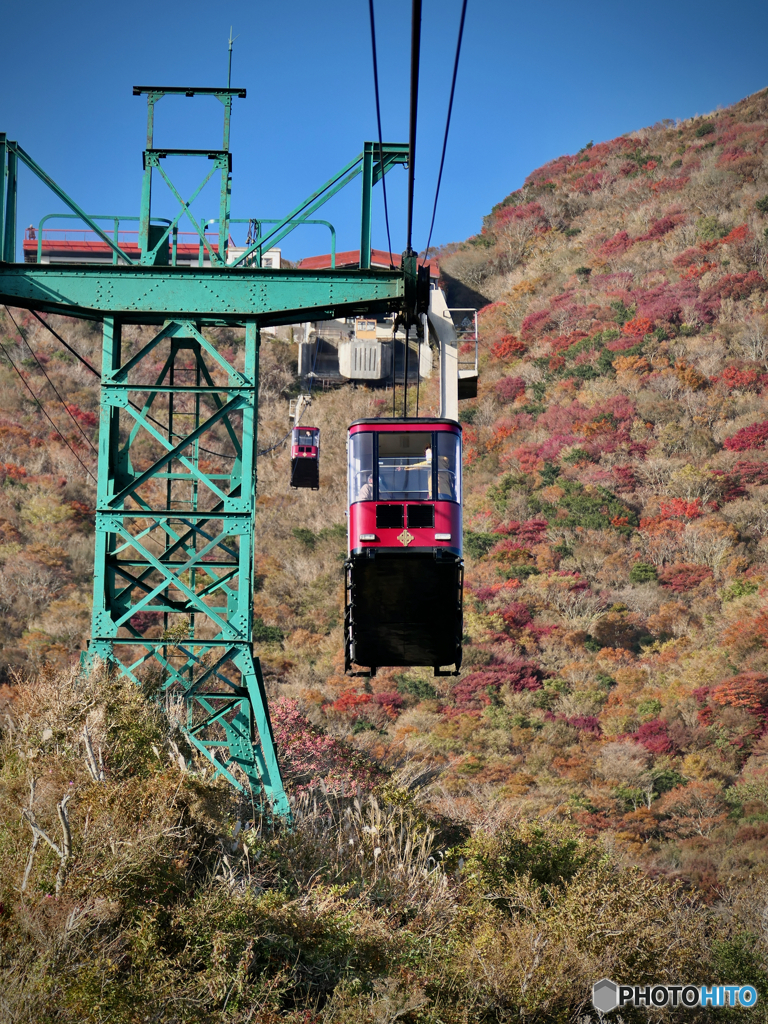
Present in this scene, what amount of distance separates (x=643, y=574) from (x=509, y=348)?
16.1 meters

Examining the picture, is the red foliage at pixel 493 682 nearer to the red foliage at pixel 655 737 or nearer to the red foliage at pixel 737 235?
the red foliage at pixel 655 737

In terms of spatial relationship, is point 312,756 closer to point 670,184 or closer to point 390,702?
point 390,702

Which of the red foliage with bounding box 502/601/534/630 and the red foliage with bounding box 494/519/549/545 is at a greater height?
the red foliage with bounding box 494/519/549/545

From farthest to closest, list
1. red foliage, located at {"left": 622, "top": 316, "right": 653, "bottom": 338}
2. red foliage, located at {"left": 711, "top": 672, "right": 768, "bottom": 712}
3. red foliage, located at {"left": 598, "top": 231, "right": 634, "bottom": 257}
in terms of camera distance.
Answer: red foliage, located at {"left": 598, "top": 231, "right": 634, "bottom": 257} → red foliage, located at {"left": 622, "top": 316, "right": 653, "bottom": 338} → red foliage, located at {"left": 711, "top": 672, "right": 768, "bottom": 712}

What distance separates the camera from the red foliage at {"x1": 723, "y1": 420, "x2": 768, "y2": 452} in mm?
35156

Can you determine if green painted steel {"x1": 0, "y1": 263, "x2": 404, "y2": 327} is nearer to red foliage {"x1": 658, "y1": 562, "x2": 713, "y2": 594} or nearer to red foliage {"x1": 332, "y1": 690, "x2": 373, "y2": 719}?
red foliage {"x1": 332, "y1": 690, "x2": 373, "y2": 719}

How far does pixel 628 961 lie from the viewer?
10.1 m

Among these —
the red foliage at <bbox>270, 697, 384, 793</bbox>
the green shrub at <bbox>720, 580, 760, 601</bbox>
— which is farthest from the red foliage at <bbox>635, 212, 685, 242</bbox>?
the red foliage at <bbox>270, 697, 384, 793</bbox>

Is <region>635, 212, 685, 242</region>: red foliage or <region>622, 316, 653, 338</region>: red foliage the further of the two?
<region>635, 212, 685, 242</region>: red foliage

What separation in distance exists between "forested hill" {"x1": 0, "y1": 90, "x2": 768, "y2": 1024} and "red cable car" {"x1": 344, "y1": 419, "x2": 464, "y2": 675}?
2543mm

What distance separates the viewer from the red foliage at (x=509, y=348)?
43.9 m

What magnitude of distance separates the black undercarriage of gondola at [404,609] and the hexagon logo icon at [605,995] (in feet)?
11.3

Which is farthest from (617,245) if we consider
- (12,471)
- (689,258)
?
(12,471)

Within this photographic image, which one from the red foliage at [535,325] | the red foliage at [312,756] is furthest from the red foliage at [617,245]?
the red foliage at [312,756]
